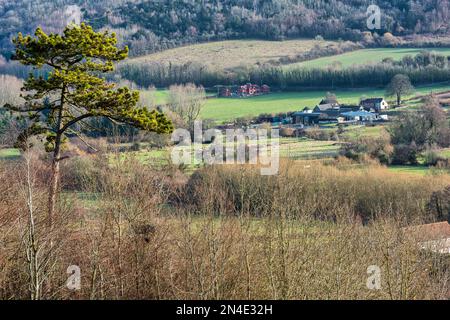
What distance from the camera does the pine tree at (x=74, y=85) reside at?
712 inches

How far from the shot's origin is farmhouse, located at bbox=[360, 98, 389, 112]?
60625 mm

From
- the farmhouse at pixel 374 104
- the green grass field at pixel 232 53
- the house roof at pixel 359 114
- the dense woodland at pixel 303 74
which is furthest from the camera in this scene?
the green grass field at pixel 232 53

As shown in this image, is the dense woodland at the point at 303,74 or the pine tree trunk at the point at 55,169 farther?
the dense woodland at the point at 303,74

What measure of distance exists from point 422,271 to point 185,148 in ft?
85.5

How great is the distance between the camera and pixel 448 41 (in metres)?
83.4

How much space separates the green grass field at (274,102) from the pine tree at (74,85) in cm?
3907

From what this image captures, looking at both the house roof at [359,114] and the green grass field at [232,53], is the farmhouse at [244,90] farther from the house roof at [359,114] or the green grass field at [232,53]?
the house roof at [359,114]

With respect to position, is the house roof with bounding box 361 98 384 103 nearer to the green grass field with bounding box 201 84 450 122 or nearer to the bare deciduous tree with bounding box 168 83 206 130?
the green grass field with bounding box 201 84 450 122

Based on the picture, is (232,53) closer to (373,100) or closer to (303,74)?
(303,74)

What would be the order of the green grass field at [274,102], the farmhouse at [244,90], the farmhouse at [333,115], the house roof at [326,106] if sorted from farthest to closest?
the farmhouse at [244,90]
the green grass field at [274,102]
the house roof at [326,106]
the farmhouse at [333,115]

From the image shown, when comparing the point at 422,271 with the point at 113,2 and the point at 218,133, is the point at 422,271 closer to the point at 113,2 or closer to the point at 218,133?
the point at 218,133

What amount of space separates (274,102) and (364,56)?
17.7 metres

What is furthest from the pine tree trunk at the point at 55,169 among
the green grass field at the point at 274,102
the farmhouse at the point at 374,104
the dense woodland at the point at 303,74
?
the dense woodland at the point at 303,74
